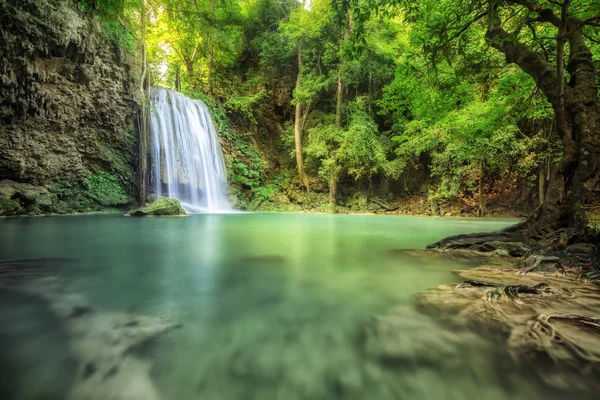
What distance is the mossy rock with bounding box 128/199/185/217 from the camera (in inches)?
357

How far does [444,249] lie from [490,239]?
2.24ft

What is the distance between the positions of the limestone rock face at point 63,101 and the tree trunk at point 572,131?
36.8 feet

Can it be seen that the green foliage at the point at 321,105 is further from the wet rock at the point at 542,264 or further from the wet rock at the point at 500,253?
the wet rock at the point at 542,264

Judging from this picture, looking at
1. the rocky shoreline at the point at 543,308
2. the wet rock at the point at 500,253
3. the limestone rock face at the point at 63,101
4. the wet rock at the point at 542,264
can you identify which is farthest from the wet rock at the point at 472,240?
the limestone rock face at the point at 63,101

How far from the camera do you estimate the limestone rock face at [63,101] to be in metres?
7.82

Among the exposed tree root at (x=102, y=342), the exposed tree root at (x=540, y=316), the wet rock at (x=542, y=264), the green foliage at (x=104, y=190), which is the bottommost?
the exposed tree root at (x=102, y=342)

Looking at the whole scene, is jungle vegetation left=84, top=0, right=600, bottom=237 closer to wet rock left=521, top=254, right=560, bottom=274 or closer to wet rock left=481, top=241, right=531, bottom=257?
wet rock left=481, top=241, right=531, bottom=257

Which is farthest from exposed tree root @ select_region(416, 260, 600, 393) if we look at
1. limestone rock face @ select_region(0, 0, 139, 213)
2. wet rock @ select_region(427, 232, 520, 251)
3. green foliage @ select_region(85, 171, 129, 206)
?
green foliage @ select_region(85, 171, 129, 206)

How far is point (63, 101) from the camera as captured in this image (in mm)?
9539

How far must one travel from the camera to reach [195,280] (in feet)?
7.52

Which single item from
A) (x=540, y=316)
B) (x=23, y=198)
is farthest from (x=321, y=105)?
(x=540, y=316)

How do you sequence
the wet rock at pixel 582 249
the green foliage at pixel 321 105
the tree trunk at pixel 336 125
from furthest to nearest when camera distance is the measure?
1. the tree trunk at pixel 336 125
2. the green foliage at pixel 321 105
3. the wet rock at pixel 582 249

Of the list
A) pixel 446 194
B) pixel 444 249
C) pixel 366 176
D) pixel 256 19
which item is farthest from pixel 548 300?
pixel 256 19

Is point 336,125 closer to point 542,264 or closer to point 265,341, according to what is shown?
point 542,264
